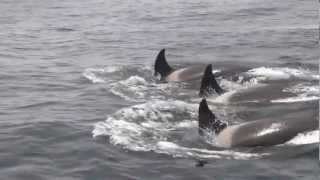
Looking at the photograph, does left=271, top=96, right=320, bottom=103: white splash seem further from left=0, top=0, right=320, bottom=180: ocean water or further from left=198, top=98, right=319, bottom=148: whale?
left=198, top=98, right=319, bottom=148: whale

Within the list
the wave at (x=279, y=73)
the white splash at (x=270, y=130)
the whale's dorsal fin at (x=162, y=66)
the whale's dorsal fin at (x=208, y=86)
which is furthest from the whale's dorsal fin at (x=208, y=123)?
the whale's dorsal fin at (x=162, y=66)

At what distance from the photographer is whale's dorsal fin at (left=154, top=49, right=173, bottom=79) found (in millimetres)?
19906

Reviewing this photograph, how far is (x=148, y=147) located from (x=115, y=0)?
3003 centimetres

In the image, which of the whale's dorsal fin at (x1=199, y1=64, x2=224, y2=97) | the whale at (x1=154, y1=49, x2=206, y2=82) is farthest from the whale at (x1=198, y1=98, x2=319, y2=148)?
the whale at (x1=154, y1=49, x2=206, y2=82)

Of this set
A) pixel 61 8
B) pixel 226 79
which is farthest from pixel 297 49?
pixel 61 8

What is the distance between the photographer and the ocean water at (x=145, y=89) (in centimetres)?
1166

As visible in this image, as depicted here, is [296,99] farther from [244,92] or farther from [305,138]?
[305,138]

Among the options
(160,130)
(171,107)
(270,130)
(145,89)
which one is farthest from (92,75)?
(270,130)

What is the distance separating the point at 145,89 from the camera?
59.8ft

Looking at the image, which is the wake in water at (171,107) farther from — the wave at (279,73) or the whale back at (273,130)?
the whale back at (273,130)

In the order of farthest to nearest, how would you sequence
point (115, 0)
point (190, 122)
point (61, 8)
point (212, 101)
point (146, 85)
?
point (115, 0)
point (61, 8)
point (146, 85)
point (212, 101)
point (190, 122)

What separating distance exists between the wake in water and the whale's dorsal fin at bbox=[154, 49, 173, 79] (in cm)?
31

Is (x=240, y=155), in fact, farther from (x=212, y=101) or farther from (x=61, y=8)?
(x=61, y=8)

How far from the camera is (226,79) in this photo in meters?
19.2
